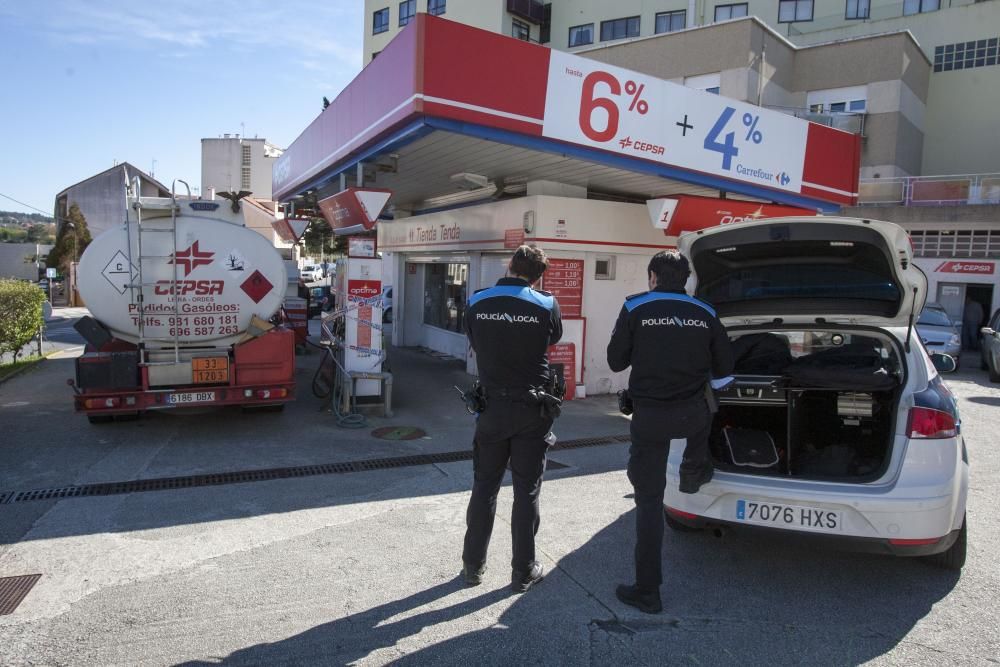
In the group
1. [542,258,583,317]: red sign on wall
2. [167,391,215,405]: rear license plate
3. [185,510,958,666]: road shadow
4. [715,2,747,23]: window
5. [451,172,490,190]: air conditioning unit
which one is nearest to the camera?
[185,510,958,666]: road shadow

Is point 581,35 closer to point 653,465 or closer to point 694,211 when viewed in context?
point 694,211

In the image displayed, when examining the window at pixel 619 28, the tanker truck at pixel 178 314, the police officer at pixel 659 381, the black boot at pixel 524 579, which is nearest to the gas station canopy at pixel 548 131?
the tanker truck at pixel 178 314

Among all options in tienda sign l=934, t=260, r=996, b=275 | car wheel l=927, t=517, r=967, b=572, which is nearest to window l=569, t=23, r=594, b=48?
tienda sign l=934, t=260, r=996, b=275

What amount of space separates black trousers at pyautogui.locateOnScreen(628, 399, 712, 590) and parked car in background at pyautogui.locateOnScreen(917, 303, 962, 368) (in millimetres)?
14018

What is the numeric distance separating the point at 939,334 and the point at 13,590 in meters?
17.5

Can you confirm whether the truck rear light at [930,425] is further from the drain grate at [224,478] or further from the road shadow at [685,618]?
the drain grate at [224,478]

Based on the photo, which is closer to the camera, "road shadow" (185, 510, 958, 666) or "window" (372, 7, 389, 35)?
"road shadow" (185, 510, 958, 666)

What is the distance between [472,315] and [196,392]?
4.52 metres

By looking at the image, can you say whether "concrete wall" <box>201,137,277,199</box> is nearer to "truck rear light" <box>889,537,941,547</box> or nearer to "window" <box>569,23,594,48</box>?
"window" <box>569,23,594,48</box>

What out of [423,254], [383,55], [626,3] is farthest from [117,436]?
[626,3]

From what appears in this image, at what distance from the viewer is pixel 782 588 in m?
3.95

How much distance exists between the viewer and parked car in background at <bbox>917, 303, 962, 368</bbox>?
15206 mm

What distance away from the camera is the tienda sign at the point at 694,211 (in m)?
9.12

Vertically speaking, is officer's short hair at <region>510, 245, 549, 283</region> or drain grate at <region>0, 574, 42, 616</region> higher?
officer's short hair at <region>510, 245, 549, 283</region>
